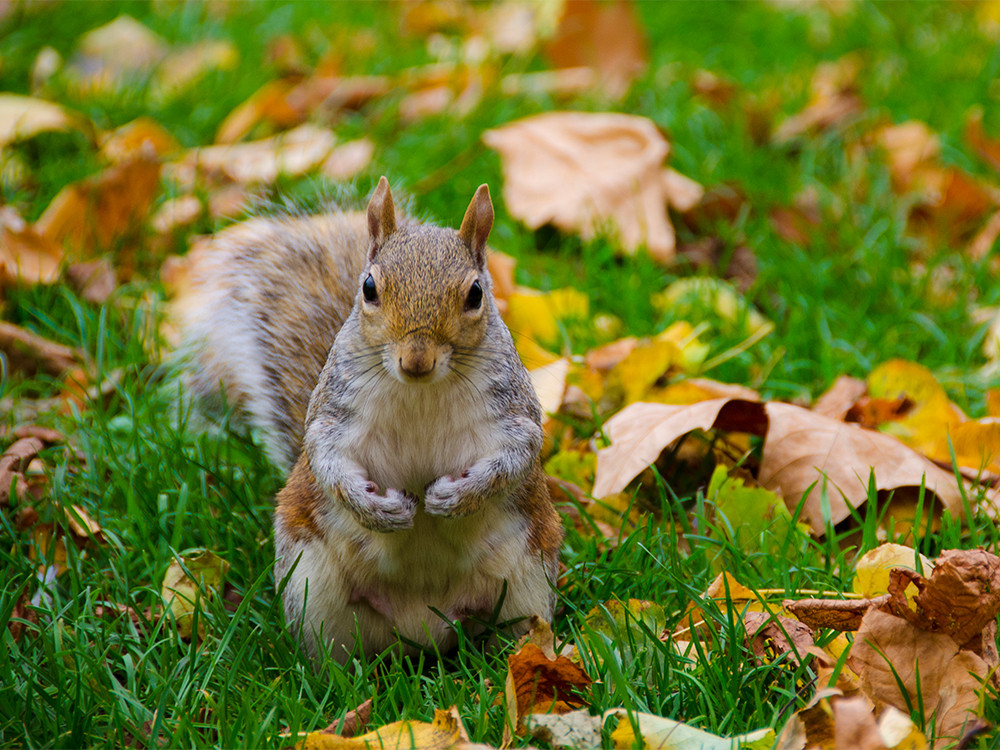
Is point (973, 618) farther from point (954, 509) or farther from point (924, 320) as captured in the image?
point (924, 320)

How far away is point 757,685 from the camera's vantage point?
4.29ft

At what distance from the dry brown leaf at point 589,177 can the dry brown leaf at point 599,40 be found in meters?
0.79

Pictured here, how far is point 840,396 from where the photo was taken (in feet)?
6.42

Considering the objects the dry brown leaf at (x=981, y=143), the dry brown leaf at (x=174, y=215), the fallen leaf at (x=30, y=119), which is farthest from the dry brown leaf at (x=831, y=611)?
the fallen leaf at (x=30, y=119)

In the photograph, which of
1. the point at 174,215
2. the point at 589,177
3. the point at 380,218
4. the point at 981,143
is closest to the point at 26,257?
the point at 174,215

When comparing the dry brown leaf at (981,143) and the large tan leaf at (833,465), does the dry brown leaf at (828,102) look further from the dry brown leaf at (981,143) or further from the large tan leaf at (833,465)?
the large tan leaf at (833,465)

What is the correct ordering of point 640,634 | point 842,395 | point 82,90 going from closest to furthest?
point 640,634
point 842,395
point 82,90

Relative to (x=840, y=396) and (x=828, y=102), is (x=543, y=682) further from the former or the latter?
(x=828, y=102)

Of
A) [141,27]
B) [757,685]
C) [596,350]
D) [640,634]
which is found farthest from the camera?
[141,27]

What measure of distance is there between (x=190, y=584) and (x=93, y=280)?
3.22 ft

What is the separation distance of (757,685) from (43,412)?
1.36 m

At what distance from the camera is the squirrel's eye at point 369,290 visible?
1355mm

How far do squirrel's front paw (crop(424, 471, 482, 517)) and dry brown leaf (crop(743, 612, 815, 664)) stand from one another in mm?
389

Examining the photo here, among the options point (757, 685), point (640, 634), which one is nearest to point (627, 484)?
point (640, 634)
